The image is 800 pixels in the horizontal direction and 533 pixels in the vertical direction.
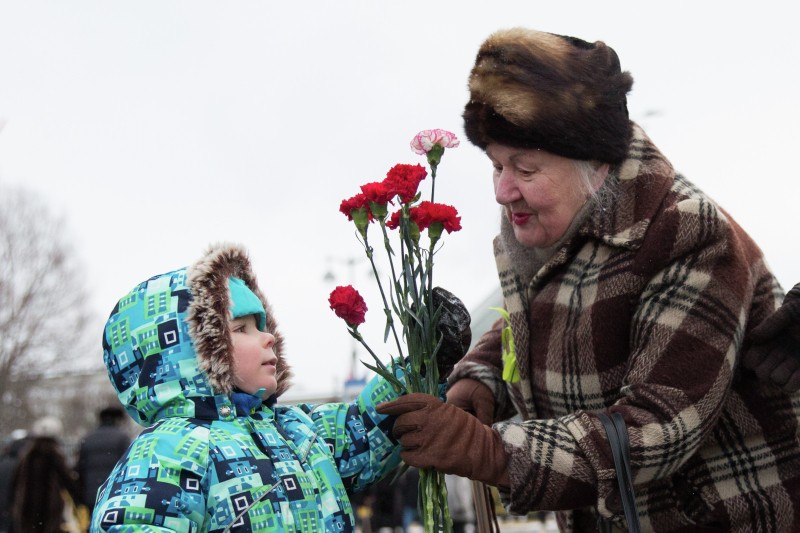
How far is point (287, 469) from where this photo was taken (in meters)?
2.56

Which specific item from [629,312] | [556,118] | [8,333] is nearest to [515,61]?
[556,118]

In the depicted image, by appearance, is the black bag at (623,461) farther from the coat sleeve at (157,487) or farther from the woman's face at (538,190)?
the coat sleeve at (157,487)

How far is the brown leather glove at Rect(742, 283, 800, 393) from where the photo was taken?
8.43 feet

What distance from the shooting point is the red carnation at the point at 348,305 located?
2527mm

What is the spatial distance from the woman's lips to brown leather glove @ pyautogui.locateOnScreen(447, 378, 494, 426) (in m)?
0.67

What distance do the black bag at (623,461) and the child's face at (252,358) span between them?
35.8 inches

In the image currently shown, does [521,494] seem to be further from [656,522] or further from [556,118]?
[556,118]

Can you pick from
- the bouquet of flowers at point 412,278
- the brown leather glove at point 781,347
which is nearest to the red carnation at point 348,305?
the bouquet of flowers at point 412,278

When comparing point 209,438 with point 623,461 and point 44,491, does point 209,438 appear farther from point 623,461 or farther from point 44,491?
point 44,491

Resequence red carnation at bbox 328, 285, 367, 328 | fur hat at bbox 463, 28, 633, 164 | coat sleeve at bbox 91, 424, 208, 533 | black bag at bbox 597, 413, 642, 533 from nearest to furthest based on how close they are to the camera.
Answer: coat sleeve at bbox 91, 424, 208, 533, black bag at bbox 597, 413, 642, 533, red carnation at bbox 328, 285, 367, 328, fur hat at bbox 463, 28, 633, 164

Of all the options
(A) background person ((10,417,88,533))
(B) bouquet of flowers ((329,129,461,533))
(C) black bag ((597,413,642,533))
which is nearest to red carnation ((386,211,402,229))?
(B) bouquet of flowers ((329,129,461,533))

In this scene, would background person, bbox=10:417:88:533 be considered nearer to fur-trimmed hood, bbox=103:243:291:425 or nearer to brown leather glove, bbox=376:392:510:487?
fur-trimmed hood, bbox=103:243:291:425

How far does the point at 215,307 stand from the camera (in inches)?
103

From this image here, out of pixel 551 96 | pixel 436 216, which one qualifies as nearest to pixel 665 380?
pixel 436 216
